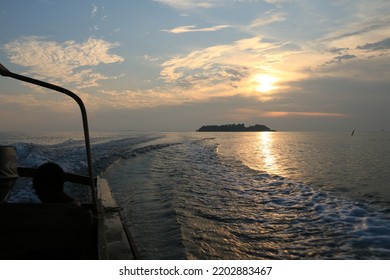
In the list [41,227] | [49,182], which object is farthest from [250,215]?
[41,227]

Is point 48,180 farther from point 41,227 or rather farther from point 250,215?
point 250,215

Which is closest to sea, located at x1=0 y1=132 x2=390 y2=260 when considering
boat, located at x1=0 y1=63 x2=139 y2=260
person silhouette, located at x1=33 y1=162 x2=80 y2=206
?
person silhouette, located at x1=33 y1=162 x2=80 y2=206

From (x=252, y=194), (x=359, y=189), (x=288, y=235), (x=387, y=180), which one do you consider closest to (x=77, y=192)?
(x=252, y=194)

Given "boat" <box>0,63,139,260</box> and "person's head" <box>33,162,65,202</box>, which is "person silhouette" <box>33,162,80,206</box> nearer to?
"person's head" <box>33,162,65,202</box>

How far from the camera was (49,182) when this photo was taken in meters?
4.32

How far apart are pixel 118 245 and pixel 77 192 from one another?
762 cm

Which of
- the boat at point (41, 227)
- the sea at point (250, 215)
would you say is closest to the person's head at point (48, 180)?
the boat at point (41, 227)

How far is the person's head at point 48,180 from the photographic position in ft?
13.8

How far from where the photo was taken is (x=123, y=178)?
50.1 feet

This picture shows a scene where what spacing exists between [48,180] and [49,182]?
0.03m

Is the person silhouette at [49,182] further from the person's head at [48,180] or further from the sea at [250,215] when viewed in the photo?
the sea at [250,215]

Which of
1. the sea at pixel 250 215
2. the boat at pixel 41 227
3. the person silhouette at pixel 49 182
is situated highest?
the person silhouette at pixel 49 182

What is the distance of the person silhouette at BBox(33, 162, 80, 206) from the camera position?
4.21 m
